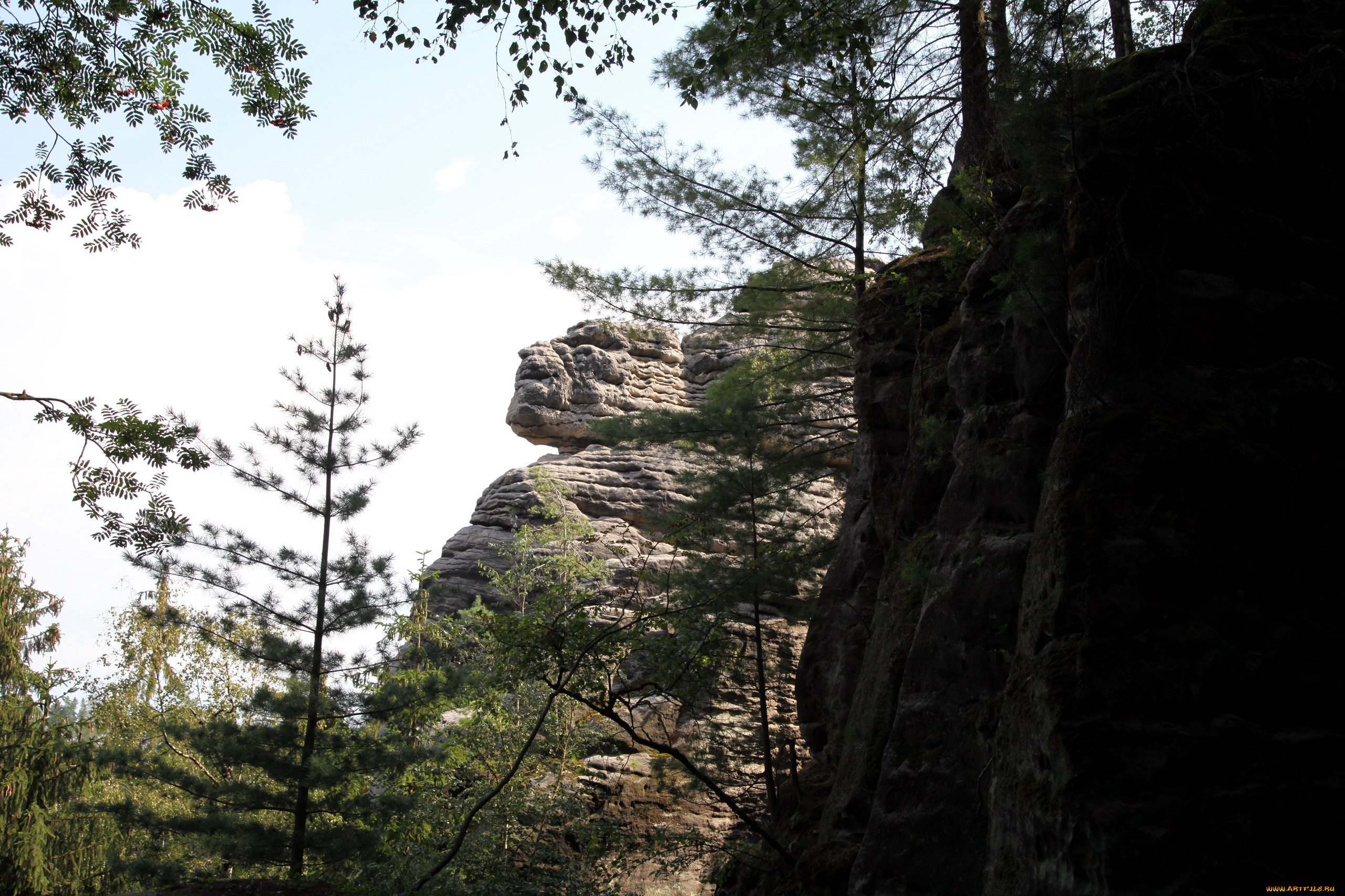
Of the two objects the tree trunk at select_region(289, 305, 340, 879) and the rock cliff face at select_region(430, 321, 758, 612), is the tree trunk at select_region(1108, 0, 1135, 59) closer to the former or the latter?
the tree trunk at select_region(289, 305, 340, 879)

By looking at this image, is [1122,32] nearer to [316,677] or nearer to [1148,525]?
[1148,525]

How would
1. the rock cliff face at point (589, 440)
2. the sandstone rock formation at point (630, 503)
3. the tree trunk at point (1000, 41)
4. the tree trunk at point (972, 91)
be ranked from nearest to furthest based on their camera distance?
the tree trunk at point (1000, 41) < the tree trunk at point (972, 91) < the sandstone rock formation at point (630, 503) < the rock cliff face at point (589, 440)

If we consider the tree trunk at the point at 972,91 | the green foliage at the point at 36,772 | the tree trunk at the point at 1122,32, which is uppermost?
the tree trunk at the point at 972,91

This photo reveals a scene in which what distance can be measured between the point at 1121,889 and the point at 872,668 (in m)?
3.63

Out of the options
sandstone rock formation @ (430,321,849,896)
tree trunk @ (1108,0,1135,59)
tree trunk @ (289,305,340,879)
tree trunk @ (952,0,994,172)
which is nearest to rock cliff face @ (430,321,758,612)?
sandstone rock formation @ (430,321,849,896)

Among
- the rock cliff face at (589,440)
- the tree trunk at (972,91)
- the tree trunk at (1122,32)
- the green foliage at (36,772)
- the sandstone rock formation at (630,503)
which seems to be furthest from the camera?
the rock cliff face at (589,440)

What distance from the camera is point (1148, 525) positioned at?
359cm

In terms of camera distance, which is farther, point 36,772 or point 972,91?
point 36,772

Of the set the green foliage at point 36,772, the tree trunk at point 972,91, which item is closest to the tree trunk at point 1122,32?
the tree trunk at point 972,91

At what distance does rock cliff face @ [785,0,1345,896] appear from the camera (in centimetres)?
311

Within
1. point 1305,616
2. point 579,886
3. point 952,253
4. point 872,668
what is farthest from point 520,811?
point 1305,616

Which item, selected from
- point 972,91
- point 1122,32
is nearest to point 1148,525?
point 1122,32

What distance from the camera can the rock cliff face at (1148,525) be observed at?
10.2 feet

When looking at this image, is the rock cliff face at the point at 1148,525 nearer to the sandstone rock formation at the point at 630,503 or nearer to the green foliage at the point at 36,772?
the sandstone rock formation at the point at 630,503
